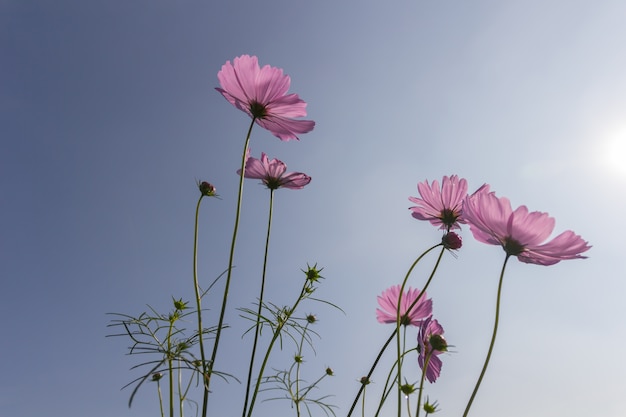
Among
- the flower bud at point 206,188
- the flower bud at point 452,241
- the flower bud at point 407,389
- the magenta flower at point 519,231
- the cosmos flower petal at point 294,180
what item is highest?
the cosmos flower petal at point 294,180

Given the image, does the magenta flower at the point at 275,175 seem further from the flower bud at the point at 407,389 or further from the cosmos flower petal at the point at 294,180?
the flower bud at the point at 407,389

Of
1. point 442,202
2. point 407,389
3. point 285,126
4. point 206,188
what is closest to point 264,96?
point 285,126

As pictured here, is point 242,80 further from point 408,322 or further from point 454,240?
point 408,322

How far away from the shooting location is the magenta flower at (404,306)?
0.99 metres

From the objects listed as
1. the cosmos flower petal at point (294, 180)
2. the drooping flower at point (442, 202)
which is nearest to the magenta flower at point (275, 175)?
the cosmos flower petal at point (294, 180)

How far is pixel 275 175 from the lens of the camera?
106cm

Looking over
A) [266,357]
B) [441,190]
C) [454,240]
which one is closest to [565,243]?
[454,240]

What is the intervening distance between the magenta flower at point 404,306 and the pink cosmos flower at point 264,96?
39 centimetres

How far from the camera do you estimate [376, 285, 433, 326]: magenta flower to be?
0.99 metres

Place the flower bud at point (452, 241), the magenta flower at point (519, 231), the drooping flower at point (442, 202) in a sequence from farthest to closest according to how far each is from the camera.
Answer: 1. the drooping flower at point (442, 202)
2. the flower bud at point (452, 241)
3. the magenta flower at point (519, 231)

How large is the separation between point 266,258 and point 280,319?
250 mm

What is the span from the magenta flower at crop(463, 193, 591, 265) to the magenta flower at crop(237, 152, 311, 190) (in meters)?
0.43

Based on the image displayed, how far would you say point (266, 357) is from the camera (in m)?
0.74

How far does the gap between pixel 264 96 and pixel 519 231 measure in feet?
1.57
